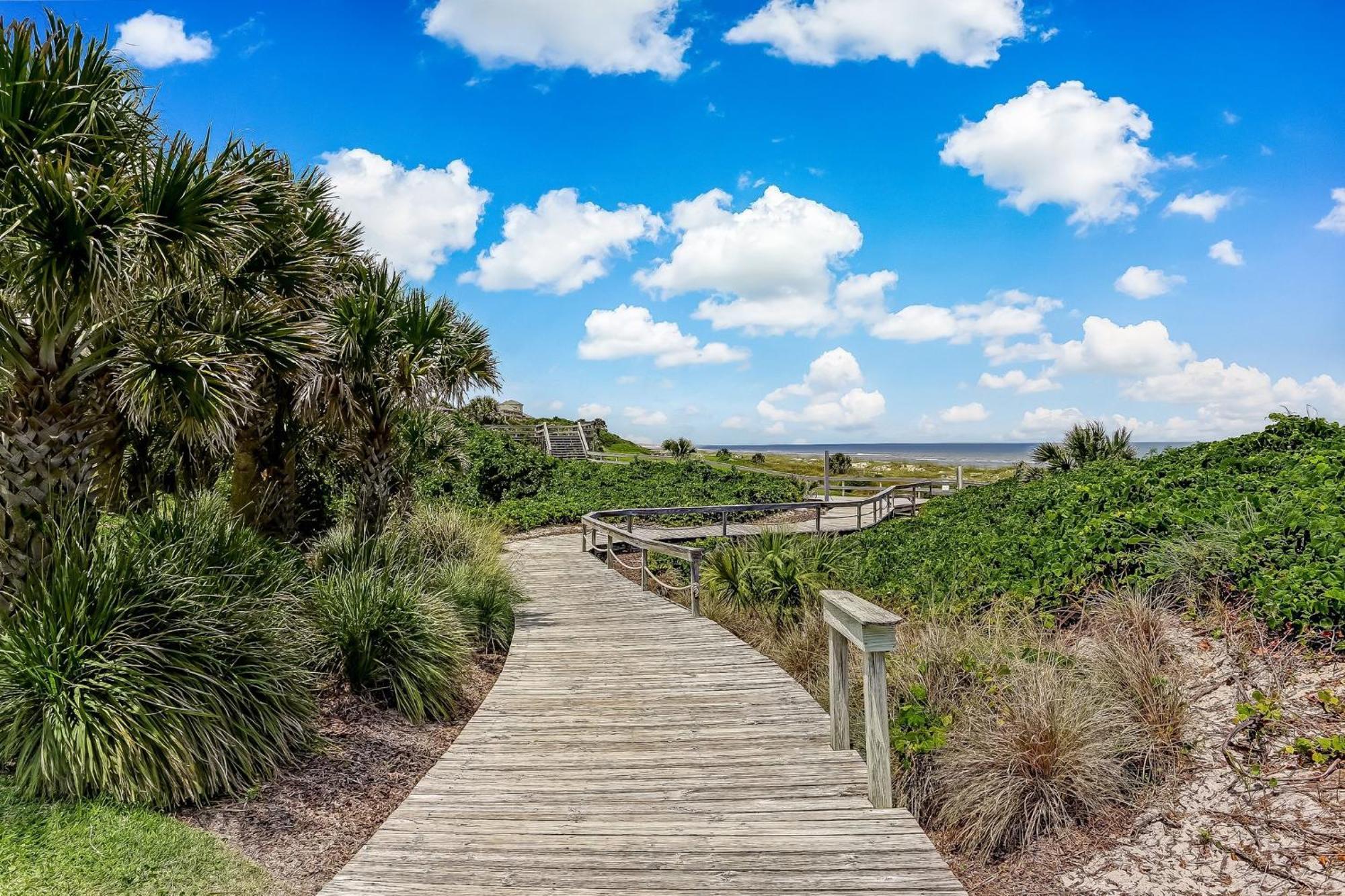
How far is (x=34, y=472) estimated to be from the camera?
5.96m

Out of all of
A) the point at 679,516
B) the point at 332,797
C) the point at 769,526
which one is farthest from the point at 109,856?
the point at 679,516

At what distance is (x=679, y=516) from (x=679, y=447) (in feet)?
75.9

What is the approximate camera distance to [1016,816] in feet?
16.1

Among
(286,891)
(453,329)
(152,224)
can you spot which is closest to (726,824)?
(286,891)

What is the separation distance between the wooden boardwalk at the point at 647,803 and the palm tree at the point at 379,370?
15.7 ft

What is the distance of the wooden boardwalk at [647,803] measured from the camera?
12.9ft

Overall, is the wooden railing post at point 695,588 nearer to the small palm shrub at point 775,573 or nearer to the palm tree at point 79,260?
the small palm shrub at point 775,573

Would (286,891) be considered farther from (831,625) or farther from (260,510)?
(260,510)

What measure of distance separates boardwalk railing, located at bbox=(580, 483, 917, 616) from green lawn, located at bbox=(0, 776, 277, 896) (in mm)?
6568

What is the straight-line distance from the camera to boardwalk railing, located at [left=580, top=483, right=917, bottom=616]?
36.2ft

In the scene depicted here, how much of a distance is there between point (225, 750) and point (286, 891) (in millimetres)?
1359

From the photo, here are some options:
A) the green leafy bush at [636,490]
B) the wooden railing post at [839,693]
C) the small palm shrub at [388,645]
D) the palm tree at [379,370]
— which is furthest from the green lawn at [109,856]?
the green leafy bush at [636,490]

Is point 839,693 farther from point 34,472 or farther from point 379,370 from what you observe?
point 379,370

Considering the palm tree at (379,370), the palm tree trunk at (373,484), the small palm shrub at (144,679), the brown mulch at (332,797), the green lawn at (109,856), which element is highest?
the palm tree at (379,370)
